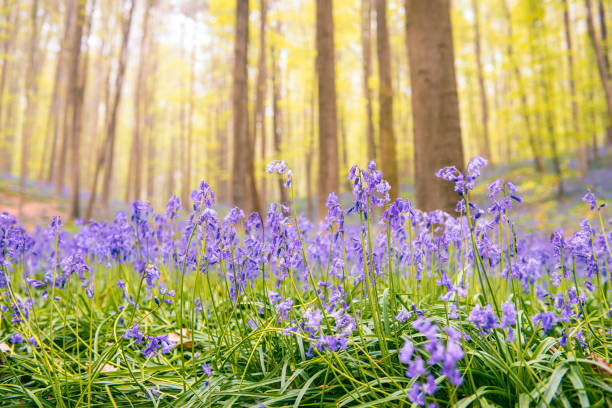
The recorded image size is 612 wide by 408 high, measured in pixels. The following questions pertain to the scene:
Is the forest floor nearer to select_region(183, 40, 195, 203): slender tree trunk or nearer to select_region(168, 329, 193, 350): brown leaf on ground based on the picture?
select_region(183, 40, 195, 203): slender tree trunk

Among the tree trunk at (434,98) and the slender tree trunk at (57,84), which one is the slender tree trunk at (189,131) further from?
the tree trunk at (434,98)

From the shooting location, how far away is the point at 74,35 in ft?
39.8

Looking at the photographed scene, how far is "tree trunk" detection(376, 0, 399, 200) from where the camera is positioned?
715 centimetres

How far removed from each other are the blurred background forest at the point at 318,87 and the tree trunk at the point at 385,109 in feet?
0.10

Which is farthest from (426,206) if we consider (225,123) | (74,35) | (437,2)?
(225,123)

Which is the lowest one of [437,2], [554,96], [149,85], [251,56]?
[437,2]

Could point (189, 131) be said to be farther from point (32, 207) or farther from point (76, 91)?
point (76, 91)

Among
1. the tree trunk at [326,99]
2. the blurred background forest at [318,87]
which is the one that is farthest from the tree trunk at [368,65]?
the tree trunk at [326,99]

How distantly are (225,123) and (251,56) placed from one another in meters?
8.12

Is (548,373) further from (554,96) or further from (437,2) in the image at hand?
(554,96)

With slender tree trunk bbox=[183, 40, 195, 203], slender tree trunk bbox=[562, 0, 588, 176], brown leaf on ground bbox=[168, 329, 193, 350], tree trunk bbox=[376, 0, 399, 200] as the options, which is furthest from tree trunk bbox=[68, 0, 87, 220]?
slender tree trunk bbox=[562, 0, 588, 176]

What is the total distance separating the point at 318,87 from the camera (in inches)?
269

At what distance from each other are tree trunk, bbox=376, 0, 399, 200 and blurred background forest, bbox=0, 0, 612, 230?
0.10 feet

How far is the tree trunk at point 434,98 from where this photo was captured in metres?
3.88
